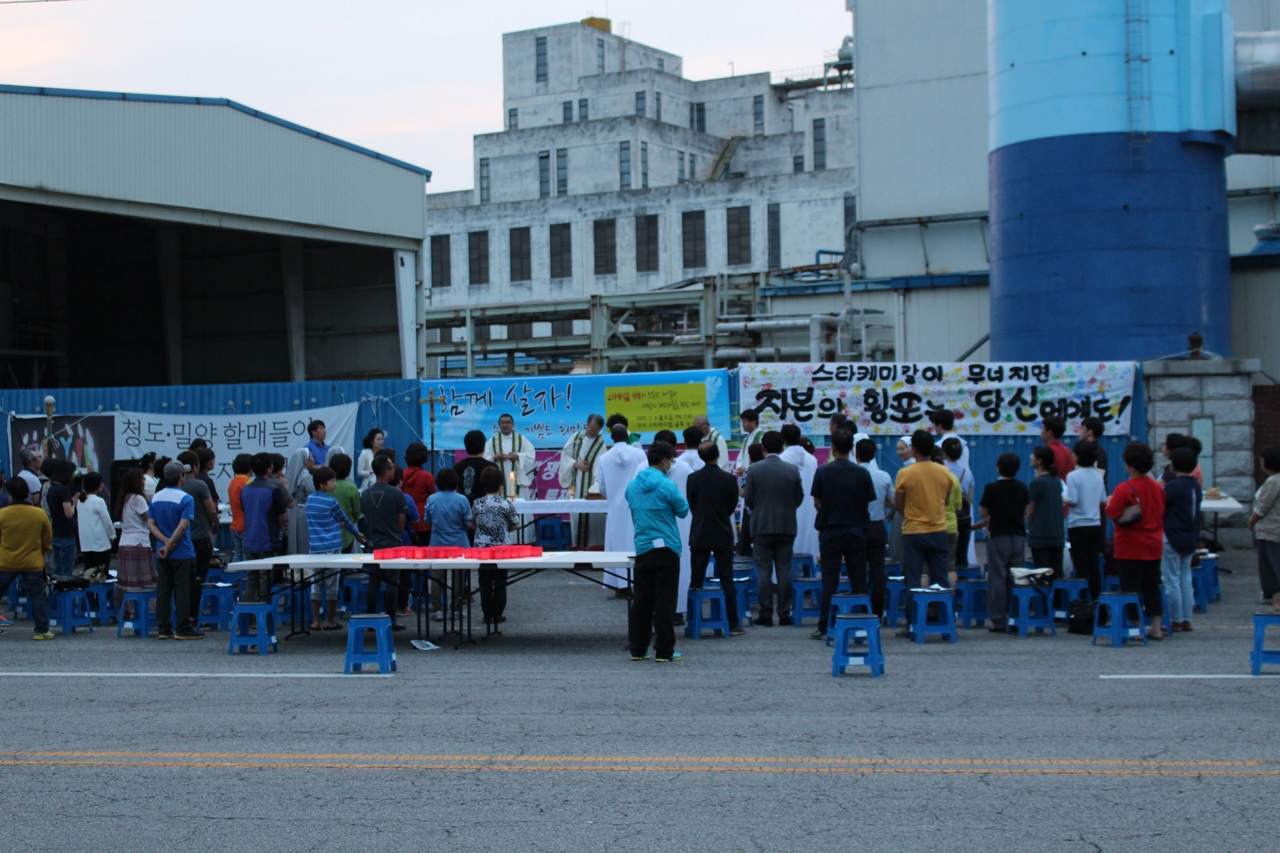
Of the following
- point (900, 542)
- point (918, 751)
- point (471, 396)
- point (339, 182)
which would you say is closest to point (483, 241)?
point (339, 182)

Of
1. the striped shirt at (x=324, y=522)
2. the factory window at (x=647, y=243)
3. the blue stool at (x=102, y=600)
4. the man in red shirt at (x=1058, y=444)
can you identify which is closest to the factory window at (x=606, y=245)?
the factory window at (x=647, y=243)

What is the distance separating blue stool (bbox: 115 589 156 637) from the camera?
13.9 metres

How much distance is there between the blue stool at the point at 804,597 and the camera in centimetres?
1396

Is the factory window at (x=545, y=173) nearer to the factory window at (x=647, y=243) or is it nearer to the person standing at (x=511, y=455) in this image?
the factory window at (x=647, y=243)

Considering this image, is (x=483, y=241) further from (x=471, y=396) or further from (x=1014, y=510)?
(x=1014, y=510)

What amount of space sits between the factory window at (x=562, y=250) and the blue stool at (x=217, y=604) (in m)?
49.2

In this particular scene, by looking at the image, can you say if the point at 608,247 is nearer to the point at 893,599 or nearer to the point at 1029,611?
the point at 893,599

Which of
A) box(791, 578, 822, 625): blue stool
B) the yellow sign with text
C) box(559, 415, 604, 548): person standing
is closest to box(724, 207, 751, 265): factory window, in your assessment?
the yellow sign with text

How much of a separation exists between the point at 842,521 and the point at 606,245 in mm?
50722

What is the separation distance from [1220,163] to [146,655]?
1842 centimetres

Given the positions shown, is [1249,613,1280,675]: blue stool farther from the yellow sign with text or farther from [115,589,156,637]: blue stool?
[115,589,156,637]: blue stool

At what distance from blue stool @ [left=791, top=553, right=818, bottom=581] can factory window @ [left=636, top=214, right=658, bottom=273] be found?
46.4 m

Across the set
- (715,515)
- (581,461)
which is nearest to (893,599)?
(715,515)

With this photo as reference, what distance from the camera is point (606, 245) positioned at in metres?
62.5
